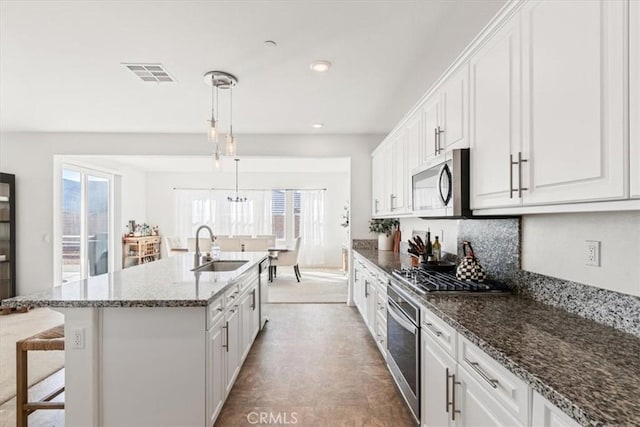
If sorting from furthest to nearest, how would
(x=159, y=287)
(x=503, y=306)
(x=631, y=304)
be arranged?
(x=159, y=287) → (x=503, y=306) → (x=631, y=304)

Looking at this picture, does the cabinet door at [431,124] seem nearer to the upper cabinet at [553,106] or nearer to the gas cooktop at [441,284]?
the upper cabinet at [553,106]

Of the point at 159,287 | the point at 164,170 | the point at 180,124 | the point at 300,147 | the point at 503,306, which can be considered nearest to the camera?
the point at 503,306

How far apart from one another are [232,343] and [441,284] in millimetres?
1534

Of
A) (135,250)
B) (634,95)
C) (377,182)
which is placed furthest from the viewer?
(135,250)

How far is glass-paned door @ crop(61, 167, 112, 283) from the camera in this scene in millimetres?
5910

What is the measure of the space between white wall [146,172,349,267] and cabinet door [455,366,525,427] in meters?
7.54

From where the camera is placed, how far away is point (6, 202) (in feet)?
15.8

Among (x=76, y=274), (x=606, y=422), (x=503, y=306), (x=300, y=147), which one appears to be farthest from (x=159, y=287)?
(x=76, y=274)

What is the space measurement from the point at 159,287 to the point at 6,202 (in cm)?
437

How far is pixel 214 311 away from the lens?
2.06 meters

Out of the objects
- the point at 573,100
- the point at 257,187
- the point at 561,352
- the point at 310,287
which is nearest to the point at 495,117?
the point at 573,100

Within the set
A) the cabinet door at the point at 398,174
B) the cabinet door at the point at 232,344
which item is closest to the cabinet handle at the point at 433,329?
the cabinet door at the point at 232,344

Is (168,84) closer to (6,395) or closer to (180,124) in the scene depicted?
(180,124)

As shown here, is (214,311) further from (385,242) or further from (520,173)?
(385,242)
